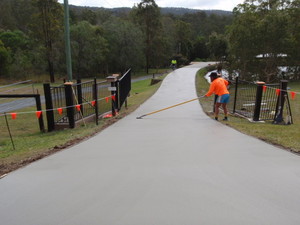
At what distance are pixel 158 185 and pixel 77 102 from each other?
19.9 feet

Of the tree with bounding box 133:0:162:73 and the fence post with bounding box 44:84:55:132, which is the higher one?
the tree with bounding box 133:0:162:73

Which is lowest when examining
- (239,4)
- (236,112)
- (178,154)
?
(236,112)

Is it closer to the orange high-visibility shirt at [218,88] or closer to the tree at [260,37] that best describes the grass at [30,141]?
the orange high-visibility shirt at [218,88]

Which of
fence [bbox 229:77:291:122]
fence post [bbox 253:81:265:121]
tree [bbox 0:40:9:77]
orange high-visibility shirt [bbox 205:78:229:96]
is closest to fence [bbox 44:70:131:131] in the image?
orange high-visibility shirt [bbox 205:78:229:96]

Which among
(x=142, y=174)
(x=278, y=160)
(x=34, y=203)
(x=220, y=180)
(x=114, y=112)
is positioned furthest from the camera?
(x=114, y=112)

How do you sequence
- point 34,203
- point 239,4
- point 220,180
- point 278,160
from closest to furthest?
point 34,203 → point 220,180 → point 278,160 → point 239,4

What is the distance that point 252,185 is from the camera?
3.46 meters

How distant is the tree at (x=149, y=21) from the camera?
47.9 metres

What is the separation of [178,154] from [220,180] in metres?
1.25

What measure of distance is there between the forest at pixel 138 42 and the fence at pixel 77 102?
1902 cm

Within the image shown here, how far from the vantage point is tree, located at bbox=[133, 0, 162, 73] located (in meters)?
47.9

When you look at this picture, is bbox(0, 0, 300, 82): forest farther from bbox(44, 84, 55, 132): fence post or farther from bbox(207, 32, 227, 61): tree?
bbox(44, 84, 55, 132): fence post

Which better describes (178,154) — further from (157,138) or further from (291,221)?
(291,221)

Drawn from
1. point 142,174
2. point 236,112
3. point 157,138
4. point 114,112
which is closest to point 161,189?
point 142,174
